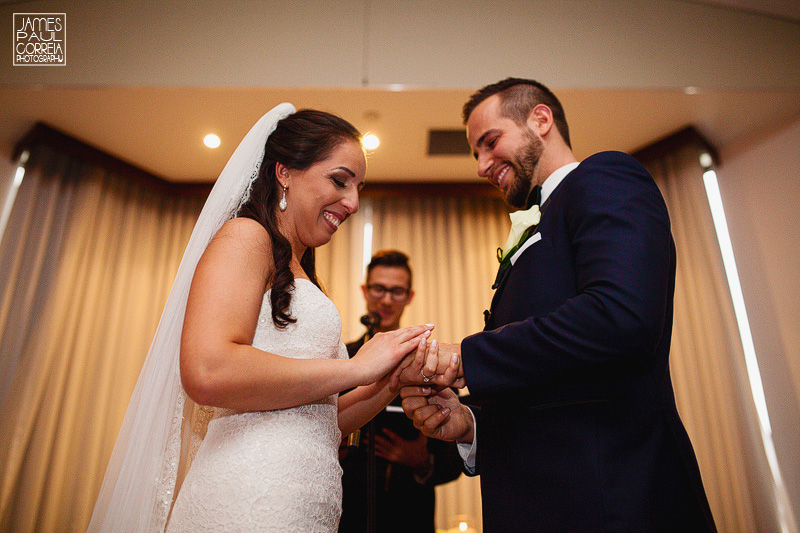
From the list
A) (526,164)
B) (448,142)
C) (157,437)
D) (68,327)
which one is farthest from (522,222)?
(68,327)

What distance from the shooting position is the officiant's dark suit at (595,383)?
1283 millimetres

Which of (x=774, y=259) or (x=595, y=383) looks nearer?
(x=595, y=383)

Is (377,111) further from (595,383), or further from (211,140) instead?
(595,383)

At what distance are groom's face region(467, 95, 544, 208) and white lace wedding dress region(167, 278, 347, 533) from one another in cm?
107

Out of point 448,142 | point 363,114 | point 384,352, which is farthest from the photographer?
point 448,142

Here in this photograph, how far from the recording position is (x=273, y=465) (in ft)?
4.45

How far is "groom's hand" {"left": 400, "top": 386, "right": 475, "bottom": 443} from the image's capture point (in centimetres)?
186

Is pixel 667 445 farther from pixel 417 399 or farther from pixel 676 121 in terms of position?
pixel 676 121

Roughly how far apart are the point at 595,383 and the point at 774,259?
3.32 meters

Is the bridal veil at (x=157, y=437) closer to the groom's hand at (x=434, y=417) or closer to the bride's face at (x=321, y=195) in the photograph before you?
the bride's face at (x=321, y=195)

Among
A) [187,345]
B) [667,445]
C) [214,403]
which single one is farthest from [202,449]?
[667,445]

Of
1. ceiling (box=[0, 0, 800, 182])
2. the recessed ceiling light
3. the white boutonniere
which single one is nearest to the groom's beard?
the white boutonniere

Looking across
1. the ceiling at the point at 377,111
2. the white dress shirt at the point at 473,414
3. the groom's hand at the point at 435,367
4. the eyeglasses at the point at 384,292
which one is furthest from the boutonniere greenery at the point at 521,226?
the ceiling at the point at 377,111

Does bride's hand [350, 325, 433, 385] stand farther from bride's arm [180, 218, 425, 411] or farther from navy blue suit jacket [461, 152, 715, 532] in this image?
navy blue suit jacket [461, 152, 715, 532]
